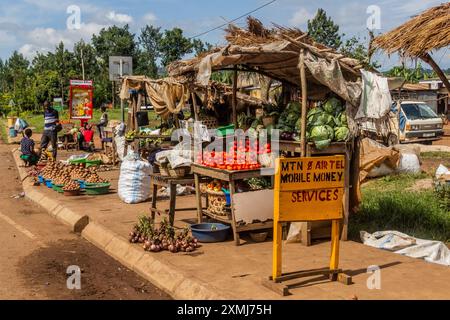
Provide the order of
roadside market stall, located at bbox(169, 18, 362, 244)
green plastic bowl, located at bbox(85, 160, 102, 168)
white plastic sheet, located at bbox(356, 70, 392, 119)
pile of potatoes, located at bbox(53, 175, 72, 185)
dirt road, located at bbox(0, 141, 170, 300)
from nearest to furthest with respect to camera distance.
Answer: dirt road, located at bbox(0, 141, 170, 300) → roadside market stall, located at bbox(169, 18, 362, 244) → white plastic sheet, located at bbox(356, 70, 392, 119) → pile of potatoes, located at bbox(53, 175, 72, 185) → green plastic bowl, located at bbox(85, 160, 102, 168)

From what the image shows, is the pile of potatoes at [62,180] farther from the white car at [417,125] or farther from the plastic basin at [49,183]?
the white car at [417,125]

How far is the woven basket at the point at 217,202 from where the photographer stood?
24.6 ft

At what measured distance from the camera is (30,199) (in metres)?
12.1

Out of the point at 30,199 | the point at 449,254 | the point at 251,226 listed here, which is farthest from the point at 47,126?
the point at 449,254

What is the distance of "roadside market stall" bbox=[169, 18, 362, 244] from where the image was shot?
6.77 metres

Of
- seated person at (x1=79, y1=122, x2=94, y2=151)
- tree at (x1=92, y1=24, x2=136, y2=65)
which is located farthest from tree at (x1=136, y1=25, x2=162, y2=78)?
seated person at (x1=79, y1=122, x2=94, y2=151)

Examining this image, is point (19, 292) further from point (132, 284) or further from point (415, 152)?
point (415, 152)

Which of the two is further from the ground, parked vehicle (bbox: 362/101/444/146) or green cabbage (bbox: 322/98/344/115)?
green cabbage (bbox: 322/98/344/115)

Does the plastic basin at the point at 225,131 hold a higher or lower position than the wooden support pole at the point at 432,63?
lower

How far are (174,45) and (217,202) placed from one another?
51.1 m

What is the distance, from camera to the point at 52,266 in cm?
681

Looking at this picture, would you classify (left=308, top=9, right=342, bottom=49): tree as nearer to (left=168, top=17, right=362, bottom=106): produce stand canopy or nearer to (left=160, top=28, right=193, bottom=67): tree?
(left=160, top=28, right=193, bottom=67): tree

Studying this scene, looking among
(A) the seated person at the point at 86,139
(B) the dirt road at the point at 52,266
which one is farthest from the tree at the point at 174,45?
(B) the dirt road at the point at 52,266

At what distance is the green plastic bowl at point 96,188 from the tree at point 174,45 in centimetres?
4571
